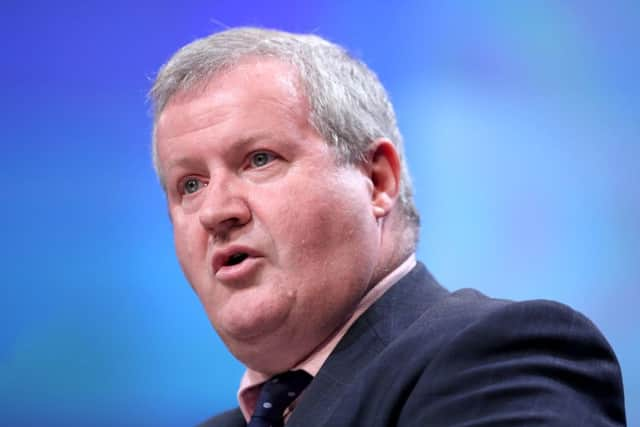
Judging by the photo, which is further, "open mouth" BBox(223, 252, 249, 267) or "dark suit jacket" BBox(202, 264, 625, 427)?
"open mouth" BBox(223, 252, 249, 267)

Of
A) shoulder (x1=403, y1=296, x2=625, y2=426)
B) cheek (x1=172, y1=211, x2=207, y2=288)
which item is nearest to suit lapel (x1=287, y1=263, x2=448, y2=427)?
shoulder (x1=403, y1=296, x2=625, y2=426)

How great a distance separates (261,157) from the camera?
1911 mm

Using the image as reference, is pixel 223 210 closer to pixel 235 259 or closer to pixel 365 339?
pixel 235 259

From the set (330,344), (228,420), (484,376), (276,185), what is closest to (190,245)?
(276,185)

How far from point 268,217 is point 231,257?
4.8 inches

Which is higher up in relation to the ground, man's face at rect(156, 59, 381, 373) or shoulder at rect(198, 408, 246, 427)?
man's face at rect(156, 59, 381, 373)

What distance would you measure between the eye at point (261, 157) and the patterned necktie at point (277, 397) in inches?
16.9

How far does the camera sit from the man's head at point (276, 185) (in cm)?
185

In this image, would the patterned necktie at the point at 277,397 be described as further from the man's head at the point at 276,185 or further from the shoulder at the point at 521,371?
the shoulder at the point at 521,371

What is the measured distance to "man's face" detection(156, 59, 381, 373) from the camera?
1843mm

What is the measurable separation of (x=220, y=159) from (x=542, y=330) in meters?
0.75

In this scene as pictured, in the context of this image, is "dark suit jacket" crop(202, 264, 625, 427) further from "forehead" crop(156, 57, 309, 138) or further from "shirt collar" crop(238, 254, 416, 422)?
"forehead" crop(156, 57, 309, 138)

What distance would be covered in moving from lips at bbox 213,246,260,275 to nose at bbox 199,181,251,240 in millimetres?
31

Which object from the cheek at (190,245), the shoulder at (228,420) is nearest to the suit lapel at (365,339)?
the cheek at (190,245)
